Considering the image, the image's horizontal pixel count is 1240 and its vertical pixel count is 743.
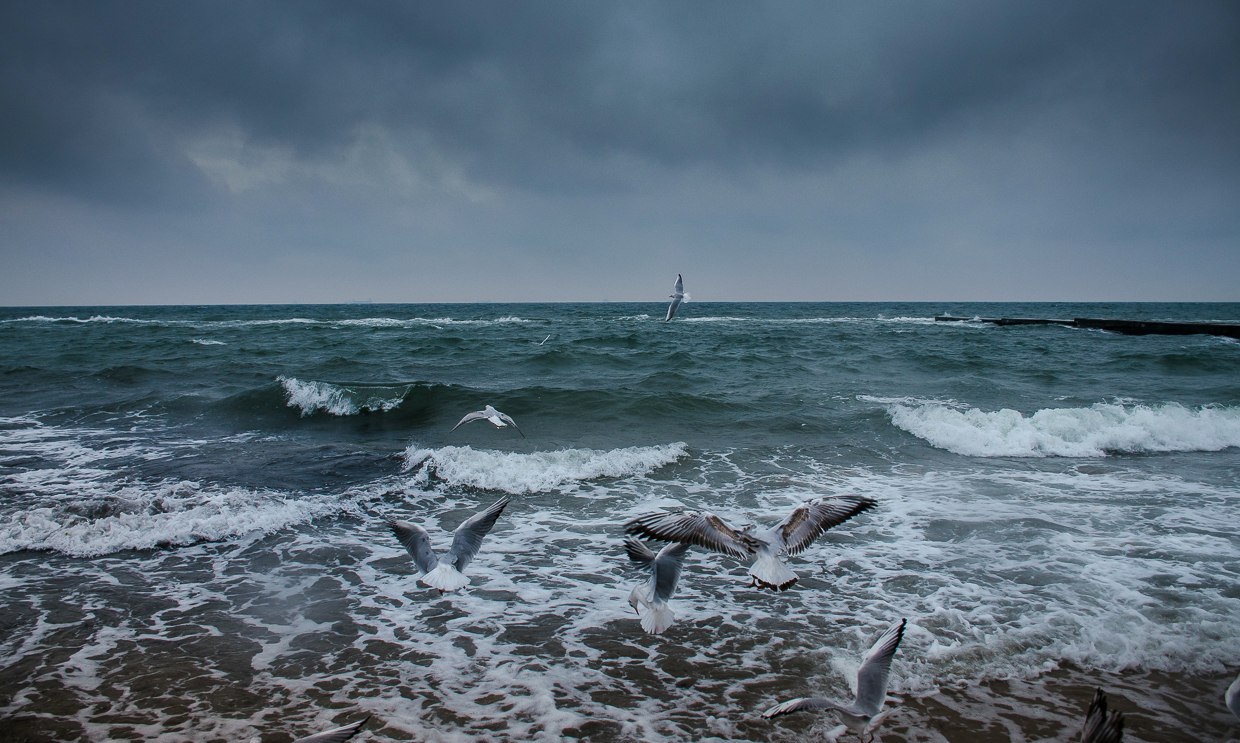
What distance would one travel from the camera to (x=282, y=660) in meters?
4.43

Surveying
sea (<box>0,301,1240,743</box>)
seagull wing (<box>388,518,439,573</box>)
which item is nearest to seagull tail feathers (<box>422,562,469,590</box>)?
seagull wing (<box>388,518,439,573</box>)

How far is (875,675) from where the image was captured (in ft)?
11.1

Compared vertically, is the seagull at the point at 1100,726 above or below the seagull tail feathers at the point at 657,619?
above

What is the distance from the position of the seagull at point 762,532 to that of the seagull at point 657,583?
28cm

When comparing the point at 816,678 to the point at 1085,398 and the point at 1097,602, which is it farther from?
the point at 1085,398

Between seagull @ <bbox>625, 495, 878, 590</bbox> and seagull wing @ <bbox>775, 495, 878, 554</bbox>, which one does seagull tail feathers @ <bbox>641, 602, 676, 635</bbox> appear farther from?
seagull wing @ <bbox>775, 495, 878, 554</bbox>

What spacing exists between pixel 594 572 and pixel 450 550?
1.75 metres

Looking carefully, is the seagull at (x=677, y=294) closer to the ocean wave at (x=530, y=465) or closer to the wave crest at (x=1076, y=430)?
the ocean wave at (x=530, y=465)

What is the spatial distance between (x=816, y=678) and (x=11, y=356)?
96.0ft

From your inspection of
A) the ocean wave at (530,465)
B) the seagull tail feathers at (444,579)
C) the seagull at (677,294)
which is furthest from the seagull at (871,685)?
the seagull at (677,294)

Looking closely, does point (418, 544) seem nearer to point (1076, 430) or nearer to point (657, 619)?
point (657, 619)

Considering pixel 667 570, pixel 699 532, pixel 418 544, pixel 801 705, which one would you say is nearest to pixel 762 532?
pixel 699 532

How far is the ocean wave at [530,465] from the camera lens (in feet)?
29.8

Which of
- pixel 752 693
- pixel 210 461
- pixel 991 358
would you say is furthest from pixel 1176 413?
pixel 210 461
